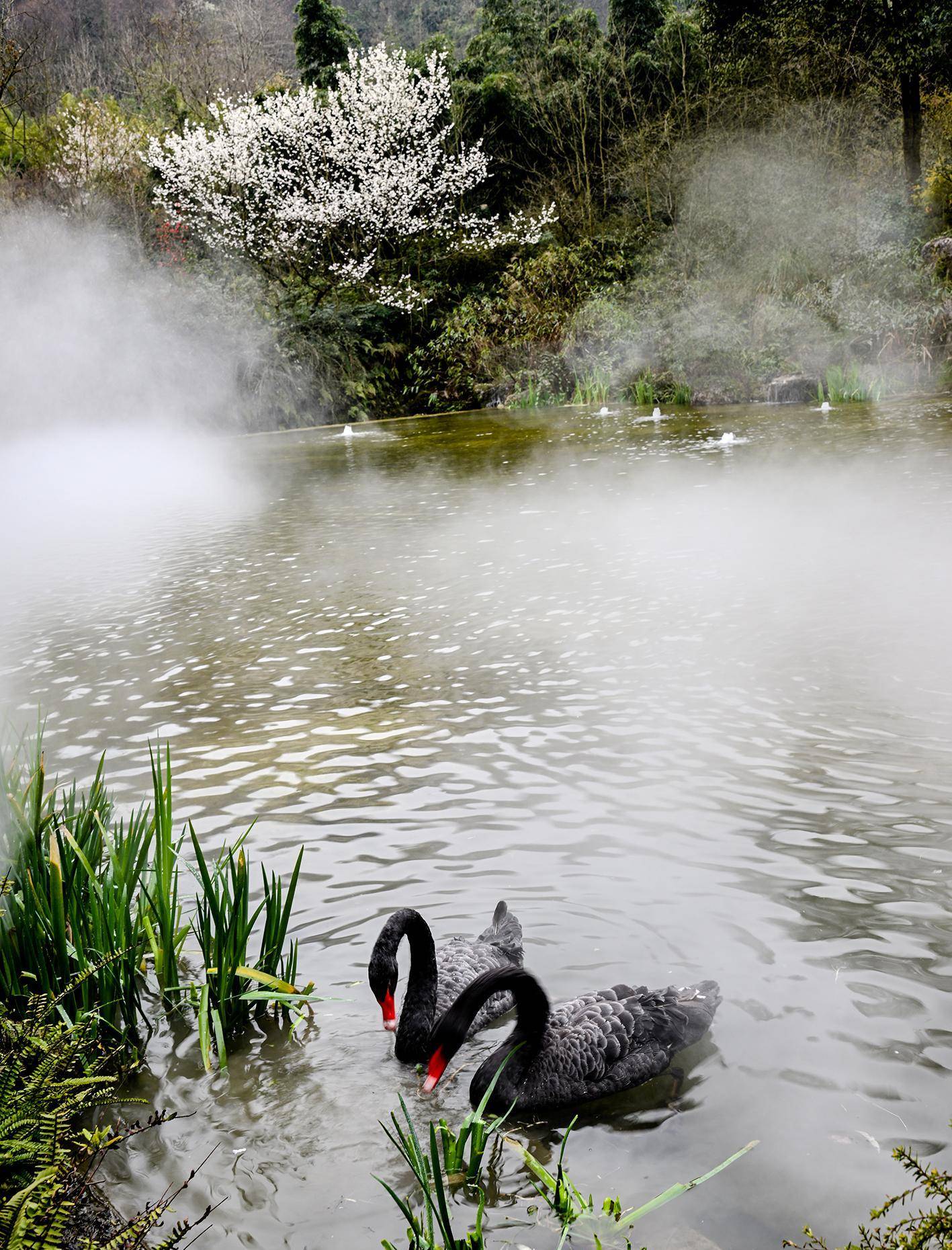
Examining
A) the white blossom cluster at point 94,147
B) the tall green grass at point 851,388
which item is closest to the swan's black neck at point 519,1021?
the tall green grass at point 851,388

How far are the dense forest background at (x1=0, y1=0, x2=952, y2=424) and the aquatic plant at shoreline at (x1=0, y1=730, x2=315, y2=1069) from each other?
20.8 metres

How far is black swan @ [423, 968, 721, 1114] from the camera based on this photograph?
2.81 meters

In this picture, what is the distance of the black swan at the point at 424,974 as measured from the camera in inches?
122

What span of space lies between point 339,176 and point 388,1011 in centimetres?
3063

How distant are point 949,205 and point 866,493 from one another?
15152 mm

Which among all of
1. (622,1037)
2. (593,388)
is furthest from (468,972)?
(593,388)

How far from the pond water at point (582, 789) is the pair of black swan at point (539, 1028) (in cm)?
10

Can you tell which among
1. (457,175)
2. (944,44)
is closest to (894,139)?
(944,44)

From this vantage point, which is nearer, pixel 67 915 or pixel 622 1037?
pixel 622 1037

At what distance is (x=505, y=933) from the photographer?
345 centimetres

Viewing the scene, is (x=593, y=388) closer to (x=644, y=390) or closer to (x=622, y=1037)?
(x=644, y=390)

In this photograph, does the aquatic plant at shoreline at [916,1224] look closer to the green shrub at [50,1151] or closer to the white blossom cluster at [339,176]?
the green shrub at [50,1151]

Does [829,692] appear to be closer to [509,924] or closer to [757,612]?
[757,612]

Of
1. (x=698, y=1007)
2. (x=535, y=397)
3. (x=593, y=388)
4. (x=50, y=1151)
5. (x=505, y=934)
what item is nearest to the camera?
(x=50, y=1151)
